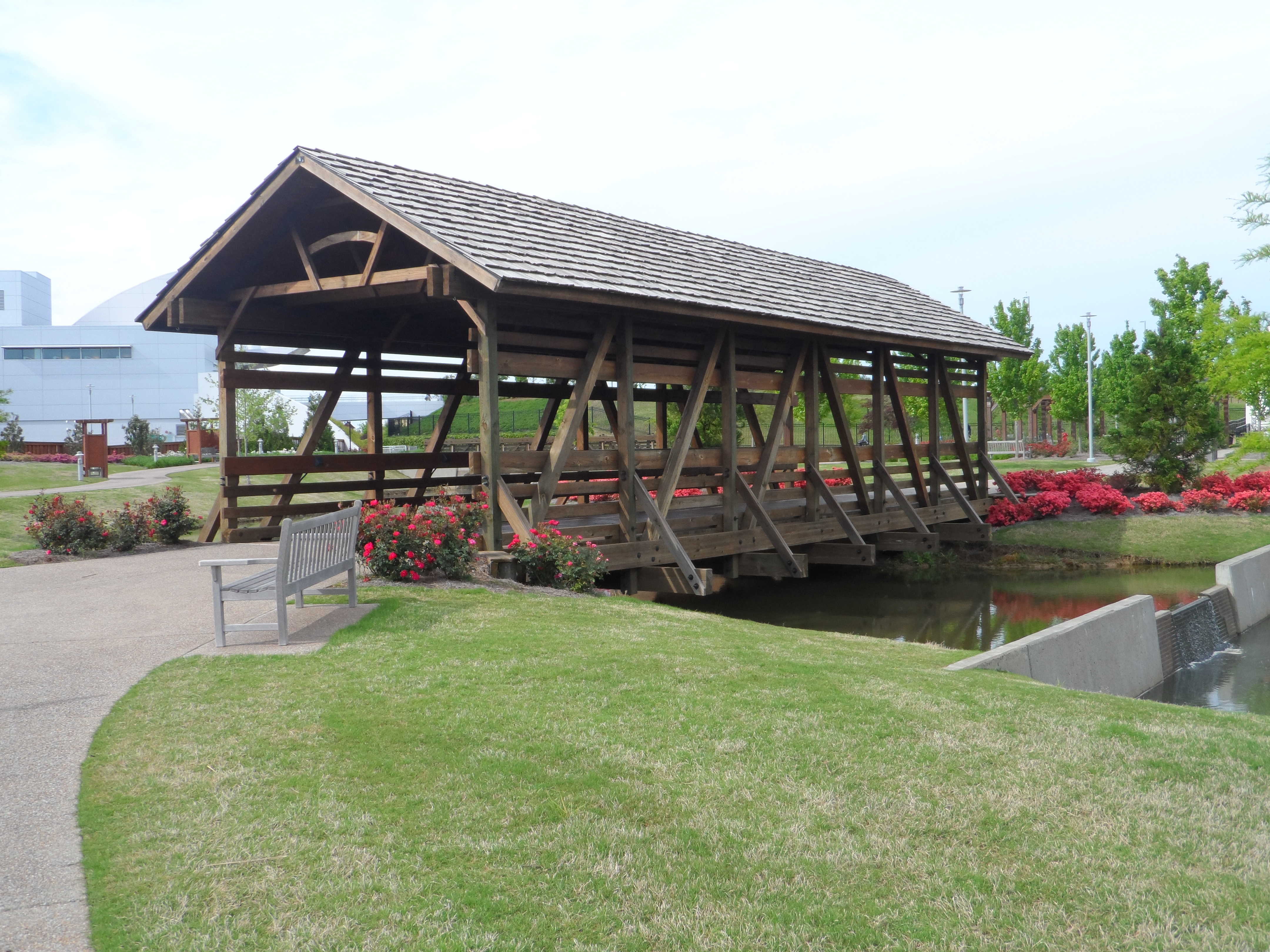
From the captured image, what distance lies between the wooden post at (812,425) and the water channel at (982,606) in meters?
1.55

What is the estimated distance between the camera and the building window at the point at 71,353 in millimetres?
81125

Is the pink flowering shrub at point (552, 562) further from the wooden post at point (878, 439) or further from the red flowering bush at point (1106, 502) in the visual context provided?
the red flowering bush at point (1106, 502)

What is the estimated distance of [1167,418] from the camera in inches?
907

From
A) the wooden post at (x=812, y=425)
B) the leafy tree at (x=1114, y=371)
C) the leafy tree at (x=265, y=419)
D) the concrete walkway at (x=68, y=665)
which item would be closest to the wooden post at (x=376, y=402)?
the concrete walkway at (x=68, y=665)

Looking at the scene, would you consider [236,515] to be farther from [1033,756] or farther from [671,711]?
[1033,756]

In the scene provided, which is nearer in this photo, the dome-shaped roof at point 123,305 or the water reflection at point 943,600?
the water reflection at point 943,600

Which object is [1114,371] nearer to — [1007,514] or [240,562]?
[1007,514]

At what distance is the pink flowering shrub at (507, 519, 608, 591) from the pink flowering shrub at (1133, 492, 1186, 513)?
14940 millimetres

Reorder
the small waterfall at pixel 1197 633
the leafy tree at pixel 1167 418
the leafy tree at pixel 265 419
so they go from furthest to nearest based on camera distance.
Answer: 1. the leafy tree at pixel 265 419
2. the leafy tree at pixel 1167 418
3. the small waterfall at pixel 1197 633

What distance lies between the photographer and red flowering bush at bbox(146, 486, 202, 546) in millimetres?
14227

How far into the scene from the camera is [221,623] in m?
7.50

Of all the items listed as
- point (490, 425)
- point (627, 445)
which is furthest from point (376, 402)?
point (490, 425)

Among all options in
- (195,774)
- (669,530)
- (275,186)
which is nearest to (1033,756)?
(195,774)

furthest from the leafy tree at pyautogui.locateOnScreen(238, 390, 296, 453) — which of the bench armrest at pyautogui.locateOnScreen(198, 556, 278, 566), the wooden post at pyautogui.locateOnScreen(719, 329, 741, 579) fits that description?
the bench armrest at pyautogui.locateOnScreen(198, 556, 278, 566)
